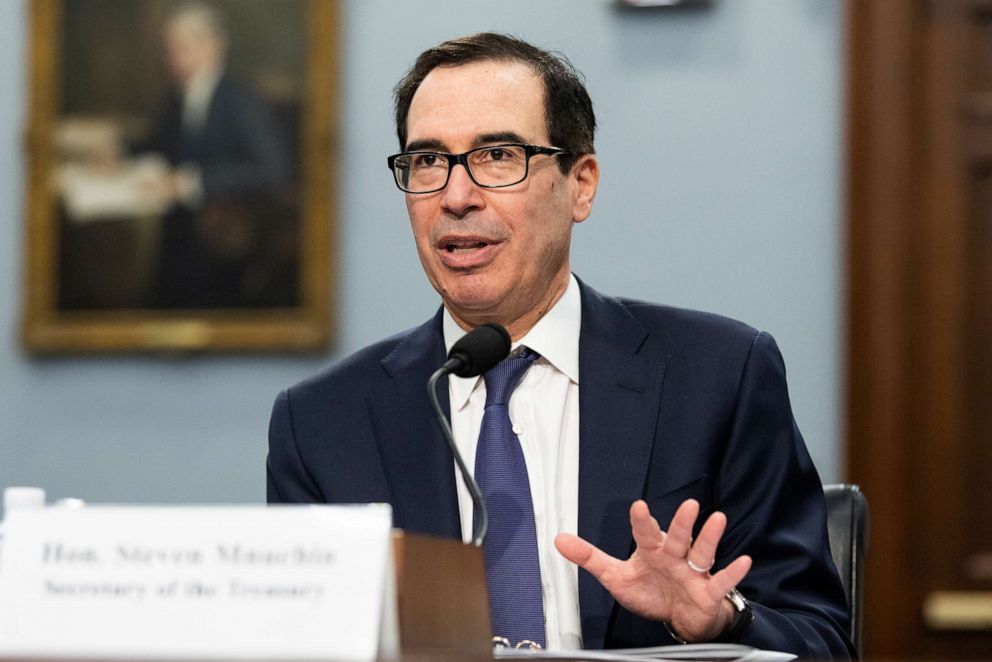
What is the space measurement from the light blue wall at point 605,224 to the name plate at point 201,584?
105 inches

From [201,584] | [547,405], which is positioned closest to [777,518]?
[547,405]

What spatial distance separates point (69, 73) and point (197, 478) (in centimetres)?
132

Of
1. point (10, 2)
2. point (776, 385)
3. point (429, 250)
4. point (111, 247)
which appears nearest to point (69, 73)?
point (10, 2)

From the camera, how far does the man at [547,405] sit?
2131mm

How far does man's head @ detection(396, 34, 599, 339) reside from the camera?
2.37 m

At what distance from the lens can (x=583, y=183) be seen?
2.60 meters

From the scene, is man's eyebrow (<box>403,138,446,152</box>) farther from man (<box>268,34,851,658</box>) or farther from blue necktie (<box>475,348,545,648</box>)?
blue necktie (<box>475,348,545,648</box>)

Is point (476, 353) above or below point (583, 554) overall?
above

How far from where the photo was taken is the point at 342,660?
1.16 meters

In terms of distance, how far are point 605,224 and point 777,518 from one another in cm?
180

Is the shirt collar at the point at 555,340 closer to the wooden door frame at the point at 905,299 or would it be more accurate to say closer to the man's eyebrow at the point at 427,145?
the man's eyebrow at the point at 427,145

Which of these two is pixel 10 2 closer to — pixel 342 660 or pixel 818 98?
pixel 818 98

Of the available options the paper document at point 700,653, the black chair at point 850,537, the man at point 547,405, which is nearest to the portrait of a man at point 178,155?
the man at point 547,405

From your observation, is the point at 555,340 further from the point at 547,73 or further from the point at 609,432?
the point at 547,73
